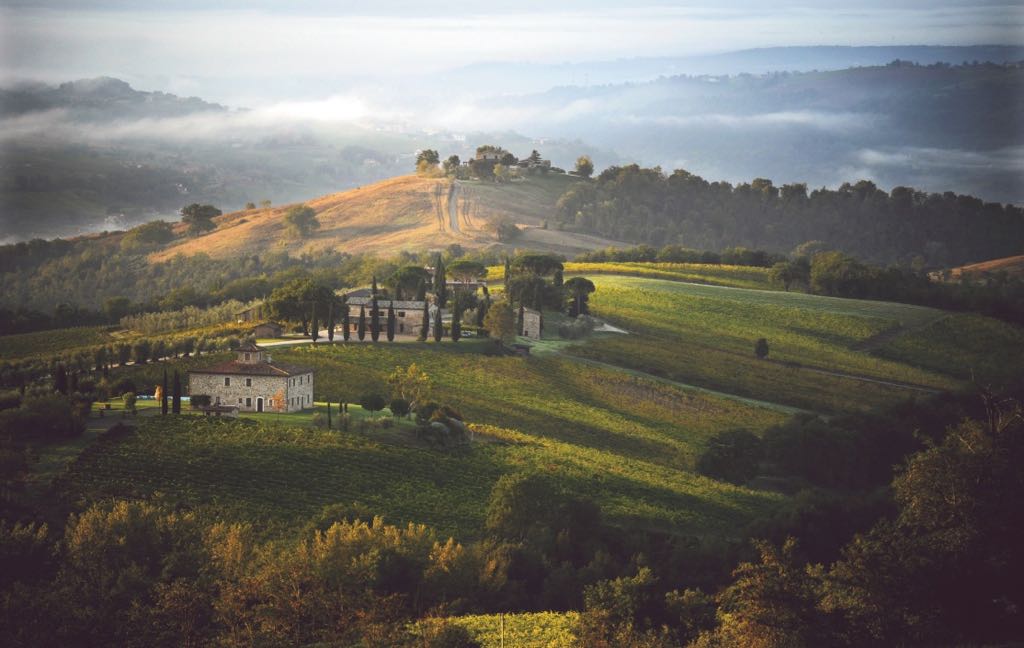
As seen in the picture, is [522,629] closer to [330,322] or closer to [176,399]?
[176,399]

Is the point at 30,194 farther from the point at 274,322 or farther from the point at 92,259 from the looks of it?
the point at 274,322

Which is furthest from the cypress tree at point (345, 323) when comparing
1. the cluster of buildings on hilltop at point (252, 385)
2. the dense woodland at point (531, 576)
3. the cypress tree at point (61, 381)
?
the dense woodland at point (531, 576)

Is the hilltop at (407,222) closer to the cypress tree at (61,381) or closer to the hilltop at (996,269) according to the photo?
the hilltop at (996,269)

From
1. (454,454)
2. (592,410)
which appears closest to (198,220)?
(592,410)

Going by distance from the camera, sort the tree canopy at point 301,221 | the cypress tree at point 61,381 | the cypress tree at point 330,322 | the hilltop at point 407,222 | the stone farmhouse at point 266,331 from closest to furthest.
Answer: the cypress tree at point 61,381 → the cypress tree at point 330,322 → the stone farmhouse at point 266,331 → the hilltop at point 407,222 → the tree canopy at point 301,221

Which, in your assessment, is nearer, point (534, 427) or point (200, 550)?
point (200, 550)

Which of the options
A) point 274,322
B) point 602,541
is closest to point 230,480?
point 602,541

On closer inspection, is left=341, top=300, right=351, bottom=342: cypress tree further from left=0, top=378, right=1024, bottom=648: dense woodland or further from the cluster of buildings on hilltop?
left=0, top=378, right=1024, bottom=648: dense woodland
